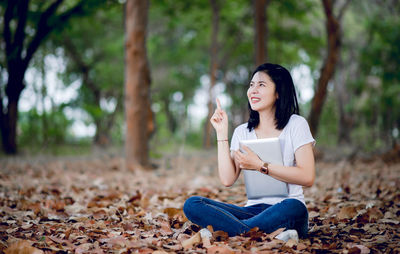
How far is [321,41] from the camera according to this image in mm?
14164

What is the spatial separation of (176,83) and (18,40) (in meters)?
12.3

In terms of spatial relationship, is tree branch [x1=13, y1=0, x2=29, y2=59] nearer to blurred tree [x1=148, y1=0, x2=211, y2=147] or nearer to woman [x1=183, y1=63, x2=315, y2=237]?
blurred tree [x1=148, y1=0, x2=211, y2=147]

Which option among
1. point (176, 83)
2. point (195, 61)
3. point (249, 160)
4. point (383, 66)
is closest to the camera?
point (249, 160)

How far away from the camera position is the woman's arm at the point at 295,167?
250 cm

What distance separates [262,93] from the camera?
2.71 meters

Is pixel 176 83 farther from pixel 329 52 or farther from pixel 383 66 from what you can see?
pixel 329 52

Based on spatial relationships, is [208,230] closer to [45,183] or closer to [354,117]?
[45,183]

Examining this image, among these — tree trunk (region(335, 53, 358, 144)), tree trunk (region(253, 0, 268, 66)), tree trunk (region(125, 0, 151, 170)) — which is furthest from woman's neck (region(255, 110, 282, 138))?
tree trunk (region(335, 53, 358, 144))

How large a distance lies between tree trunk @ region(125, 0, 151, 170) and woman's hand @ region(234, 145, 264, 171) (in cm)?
466

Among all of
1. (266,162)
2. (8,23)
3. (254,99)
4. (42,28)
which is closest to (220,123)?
(254,99)

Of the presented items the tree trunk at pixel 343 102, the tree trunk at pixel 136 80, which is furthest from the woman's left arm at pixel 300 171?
the tree trunk at pixel 343 102

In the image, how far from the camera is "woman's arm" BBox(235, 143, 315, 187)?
8.21ft

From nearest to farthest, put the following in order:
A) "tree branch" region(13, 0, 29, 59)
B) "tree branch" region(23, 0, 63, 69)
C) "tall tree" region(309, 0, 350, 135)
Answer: "tall tree" region(309, 0, 350, 135), "tree branch" region(23, 0, 63, 69), "tree branch" region(13, 0, 29, 59)

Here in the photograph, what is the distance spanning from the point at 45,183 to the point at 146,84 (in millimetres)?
2686
